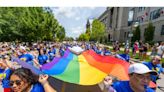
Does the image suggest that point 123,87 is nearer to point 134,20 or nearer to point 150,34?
point 150,34

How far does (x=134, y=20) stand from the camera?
6869 centimetres

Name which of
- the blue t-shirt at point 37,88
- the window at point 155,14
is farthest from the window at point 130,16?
the blue t-shirt at point 37,88

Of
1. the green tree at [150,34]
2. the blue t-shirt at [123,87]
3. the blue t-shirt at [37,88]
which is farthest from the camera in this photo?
the green tree at [150,34]

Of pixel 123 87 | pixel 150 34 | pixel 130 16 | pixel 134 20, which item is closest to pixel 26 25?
pixel 150 34

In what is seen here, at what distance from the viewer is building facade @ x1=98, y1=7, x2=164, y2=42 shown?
4848 centimetres

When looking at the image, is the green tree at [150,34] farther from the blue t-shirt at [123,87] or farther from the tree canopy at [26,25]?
the blue t-shirt at [123,87]

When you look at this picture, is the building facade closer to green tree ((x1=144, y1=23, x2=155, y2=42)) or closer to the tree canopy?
green tree ((x1=144, y1=23, x2=155, y2=42))

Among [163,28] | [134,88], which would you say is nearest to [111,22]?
[163,28]

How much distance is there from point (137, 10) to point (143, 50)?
45060 millimetres

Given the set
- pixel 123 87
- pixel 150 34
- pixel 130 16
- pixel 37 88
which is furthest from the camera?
pixel 130 16

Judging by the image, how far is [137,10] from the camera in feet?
216

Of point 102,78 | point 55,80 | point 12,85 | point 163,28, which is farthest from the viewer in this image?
point 163,28

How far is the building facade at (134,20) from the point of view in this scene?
48.5 meters
